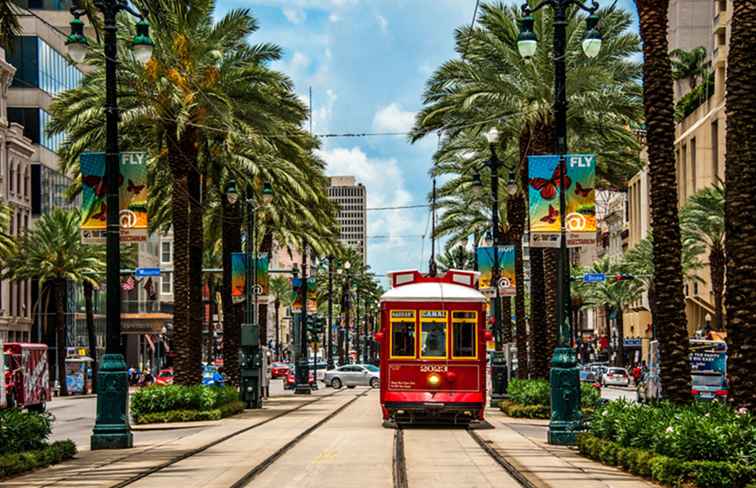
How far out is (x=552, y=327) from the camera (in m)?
37.2

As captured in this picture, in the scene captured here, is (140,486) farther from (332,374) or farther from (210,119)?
(332,374)

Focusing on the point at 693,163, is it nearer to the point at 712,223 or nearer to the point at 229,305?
the point at 712,223

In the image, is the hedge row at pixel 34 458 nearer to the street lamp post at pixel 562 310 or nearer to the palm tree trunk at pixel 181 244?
the street lamp post at pixel 562 310

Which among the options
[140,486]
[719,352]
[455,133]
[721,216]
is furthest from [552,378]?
[721,216]

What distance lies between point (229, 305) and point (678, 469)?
33795 millimetres

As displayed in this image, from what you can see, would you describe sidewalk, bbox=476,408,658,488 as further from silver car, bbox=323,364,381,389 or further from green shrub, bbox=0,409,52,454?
silver car, bbox=323,364,381,389

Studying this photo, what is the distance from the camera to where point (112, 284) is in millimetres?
24594

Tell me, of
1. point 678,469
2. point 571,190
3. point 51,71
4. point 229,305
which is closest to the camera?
point 678,469

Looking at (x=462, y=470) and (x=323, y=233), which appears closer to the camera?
(x=462, y=470)

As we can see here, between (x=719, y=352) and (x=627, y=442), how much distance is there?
3434 cm

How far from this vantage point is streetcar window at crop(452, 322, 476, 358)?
30141 mm

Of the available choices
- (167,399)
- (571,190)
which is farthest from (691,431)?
(167,399)

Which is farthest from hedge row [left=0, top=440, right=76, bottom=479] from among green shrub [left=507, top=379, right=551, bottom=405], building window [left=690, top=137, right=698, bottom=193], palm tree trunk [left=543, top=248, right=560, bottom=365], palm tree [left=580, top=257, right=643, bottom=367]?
palm tree [left=580, top=257, right=643, bottom=367]

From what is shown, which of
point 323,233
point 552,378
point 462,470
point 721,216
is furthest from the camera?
point 721,216
